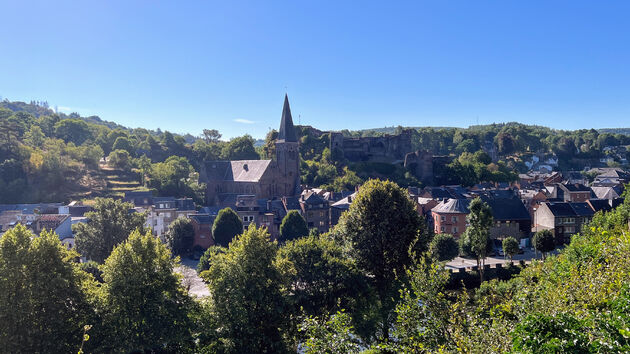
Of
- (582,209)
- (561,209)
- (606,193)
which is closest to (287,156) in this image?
(561,209)

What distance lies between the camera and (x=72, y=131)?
401ft

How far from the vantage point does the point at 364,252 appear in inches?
1006

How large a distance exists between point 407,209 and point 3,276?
21.1 m

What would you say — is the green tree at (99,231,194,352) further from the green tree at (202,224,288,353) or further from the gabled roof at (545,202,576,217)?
the gabled roof at (545,202,576,217)

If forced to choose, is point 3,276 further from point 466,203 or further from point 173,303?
point 466,203

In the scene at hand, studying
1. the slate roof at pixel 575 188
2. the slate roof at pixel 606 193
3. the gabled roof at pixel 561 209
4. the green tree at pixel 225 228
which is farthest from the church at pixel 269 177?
the slate roof at pixel 606 193

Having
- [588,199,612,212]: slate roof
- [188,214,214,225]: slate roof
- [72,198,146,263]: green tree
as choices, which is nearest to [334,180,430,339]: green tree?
[72,198,146,263]: green tree

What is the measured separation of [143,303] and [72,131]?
12290 cm

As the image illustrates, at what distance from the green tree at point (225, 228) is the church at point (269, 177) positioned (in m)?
18.9

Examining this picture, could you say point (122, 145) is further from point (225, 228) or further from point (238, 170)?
point (225, 228)

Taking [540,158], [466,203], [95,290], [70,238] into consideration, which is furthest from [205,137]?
[95,290]

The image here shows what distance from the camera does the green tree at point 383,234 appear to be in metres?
25.5

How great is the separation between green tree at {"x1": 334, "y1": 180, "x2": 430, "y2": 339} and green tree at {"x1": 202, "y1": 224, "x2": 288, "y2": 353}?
6.93m

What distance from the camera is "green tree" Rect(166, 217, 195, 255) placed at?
5184 centimetres
